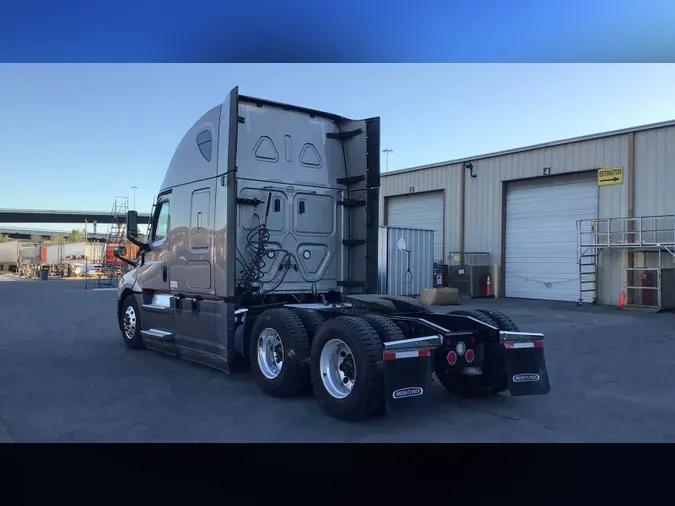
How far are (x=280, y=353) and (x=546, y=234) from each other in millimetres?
18184

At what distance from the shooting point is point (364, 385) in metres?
5.50

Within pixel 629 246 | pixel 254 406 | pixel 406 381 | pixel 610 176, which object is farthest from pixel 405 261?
pixel 406 381

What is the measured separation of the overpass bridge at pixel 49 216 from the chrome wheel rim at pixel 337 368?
1788 inches

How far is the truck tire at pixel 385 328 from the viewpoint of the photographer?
5.67 m

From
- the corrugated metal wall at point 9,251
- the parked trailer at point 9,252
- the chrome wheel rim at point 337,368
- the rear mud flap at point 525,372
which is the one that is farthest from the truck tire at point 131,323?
the corrugated metal wall at point 9,251

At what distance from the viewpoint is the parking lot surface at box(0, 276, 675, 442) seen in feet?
17.9

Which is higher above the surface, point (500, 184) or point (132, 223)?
point (500, 184)

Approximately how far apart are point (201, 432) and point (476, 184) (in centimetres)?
2154

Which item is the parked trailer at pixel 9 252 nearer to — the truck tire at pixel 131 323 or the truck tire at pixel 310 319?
the truck tire at pixel 131 323

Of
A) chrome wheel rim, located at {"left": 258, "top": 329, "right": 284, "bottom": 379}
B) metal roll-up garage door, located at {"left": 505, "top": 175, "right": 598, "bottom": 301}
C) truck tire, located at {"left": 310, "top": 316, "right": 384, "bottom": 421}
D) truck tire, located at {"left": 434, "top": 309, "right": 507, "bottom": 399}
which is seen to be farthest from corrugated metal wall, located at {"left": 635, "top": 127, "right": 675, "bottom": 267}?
truck tire, located at {"left": 310, "top": 316, "right": 384, "bottom": 421}

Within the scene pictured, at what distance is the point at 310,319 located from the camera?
6.74 meters

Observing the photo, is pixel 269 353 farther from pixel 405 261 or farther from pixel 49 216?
pixel 49 216
